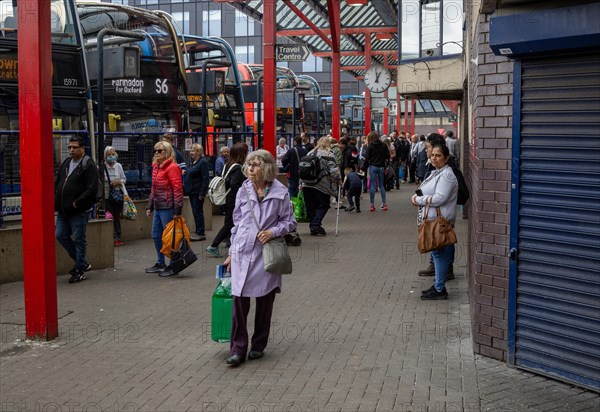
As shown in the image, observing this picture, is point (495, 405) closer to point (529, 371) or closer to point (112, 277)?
point (529, 371)

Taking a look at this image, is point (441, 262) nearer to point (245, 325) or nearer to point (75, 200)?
point (245, 325)

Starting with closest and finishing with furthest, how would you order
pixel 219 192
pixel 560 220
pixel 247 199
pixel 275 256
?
pixel 560 220 → pixel 275 256 → pixel 247 199 → pixel 219 192

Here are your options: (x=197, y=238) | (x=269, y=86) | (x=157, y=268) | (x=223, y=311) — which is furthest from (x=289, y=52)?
(x=223, y=311)

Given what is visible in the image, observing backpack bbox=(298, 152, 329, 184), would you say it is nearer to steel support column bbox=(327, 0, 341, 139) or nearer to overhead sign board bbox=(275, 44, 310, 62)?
overhead sign board bbox=(275, 44, 310, 62)

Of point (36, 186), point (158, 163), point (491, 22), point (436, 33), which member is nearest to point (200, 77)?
point (436, 33)

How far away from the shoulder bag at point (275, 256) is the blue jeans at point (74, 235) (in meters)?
4.05

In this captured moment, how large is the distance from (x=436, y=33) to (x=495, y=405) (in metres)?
15.3

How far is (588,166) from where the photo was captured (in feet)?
18.6

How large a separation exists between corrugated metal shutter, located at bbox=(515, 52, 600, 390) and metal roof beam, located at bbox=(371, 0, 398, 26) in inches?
938

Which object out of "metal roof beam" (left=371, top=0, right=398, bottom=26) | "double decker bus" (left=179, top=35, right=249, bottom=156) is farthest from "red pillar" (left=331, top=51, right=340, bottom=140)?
"double decker bus" (left=179, top=35, right=249, bottom=156)

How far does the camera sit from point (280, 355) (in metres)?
6.80

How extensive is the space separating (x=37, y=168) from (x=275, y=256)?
7.48 ft

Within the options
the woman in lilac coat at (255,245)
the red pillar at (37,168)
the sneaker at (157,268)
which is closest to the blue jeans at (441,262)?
the woman in lilac coat at (255,245)

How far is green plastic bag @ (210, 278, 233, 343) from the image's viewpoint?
692 cm
